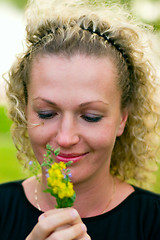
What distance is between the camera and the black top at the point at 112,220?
272cm

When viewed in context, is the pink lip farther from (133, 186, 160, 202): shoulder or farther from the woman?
(133, 186, 160, 202): shoulder

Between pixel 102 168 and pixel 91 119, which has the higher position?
pixel 91 119

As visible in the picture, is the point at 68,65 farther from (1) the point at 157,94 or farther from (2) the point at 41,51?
(1) the point at 157,94

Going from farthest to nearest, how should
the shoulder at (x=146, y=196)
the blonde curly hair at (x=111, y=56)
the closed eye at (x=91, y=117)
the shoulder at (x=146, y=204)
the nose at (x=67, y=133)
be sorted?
the shoulder at (x=146, y=196), the shoulder at (x=146, y=204), the blonde curly hair at (x=111, y=56), the closed eye at (x=91, y=117), the nose at (x=67, y=133)

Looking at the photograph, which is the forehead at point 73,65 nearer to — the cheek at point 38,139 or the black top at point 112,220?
the cheek at point 38,139

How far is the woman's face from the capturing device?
2348mm

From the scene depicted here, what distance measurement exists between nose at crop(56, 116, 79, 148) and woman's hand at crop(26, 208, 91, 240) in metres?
0.58

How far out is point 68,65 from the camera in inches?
94.6

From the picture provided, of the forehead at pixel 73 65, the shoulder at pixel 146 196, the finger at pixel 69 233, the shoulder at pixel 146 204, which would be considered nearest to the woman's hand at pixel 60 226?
the finger at pixel 69 233

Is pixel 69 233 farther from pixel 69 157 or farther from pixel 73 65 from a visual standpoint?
pixel 73 65

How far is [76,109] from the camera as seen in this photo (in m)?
2.38

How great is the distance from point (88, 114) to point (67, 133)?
216 mm

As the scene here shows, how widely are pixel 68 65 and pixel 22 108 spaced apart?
825 millimetres

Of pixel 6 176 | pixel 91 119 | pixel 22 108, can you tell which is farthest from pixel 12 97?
pixel 6 176
